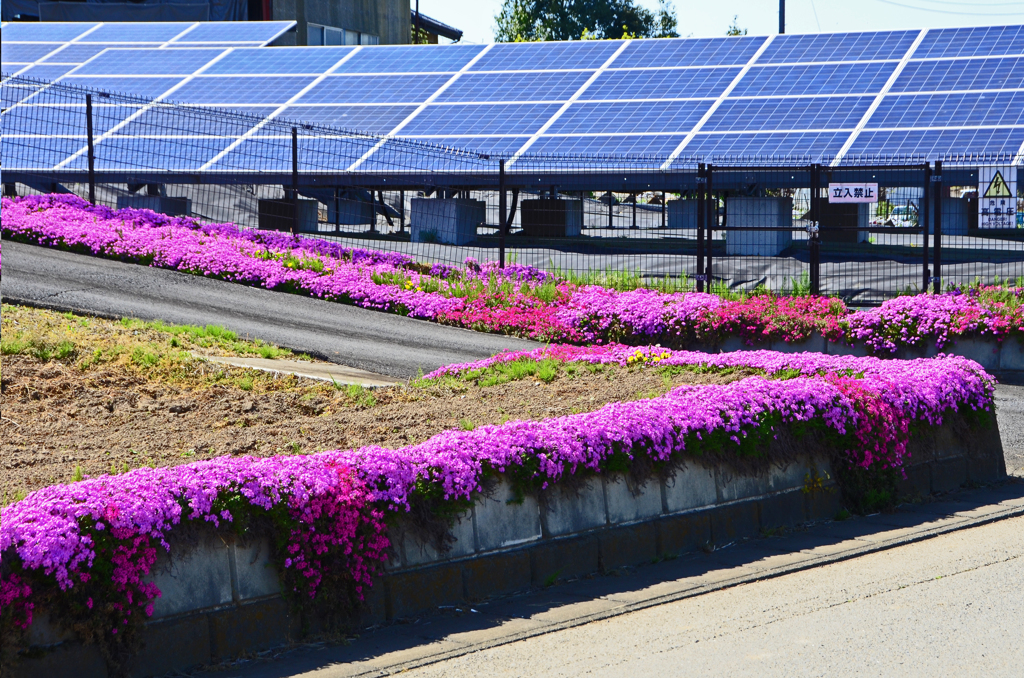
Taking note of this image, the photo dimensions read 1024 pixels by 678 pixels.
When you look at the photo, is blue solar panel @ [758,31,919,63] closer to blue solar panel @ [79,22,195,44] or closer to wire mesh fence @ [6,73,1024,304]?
wire mesh fence @ [6,73,1024,304]

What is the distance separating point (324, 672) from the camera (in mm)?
5184

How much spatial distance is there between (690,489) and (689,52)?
2199 centimetres

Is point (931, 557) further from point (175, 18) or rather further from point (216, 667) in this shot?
point (175, 18)

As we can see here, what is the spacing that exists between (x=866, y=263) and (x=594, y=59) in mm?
11117

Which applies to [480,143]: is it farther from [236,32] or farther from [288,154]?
[236,32]

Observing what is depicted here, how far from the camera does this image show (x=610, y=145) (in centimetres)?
2220

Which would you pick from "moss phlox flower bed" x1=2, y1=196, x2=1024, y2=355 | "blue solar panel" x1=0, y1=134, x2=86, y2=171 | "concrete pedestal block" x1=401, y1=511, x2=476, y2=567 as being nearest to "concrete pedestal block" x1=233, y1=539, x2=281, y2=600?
"concrete pedestal block" x1=401, y1=511, x2=476, y2=567

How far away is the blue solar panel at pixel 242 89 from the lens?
87.8ft

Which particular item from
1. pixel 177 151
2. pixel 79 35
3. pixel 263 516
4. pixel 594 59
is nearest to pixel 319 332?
pixel 263 516

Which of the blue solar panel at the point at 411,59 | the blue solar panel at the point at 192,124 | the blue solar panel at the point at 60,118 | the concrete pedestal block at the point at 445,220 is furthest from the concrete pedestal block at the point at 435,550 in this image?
the blue solar panel at the point at 411,59

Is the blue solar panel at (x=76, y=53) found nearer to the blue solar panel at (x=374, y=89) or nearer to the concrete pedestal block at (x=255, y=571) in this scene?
the blue solar panel at (x=374, y=89)

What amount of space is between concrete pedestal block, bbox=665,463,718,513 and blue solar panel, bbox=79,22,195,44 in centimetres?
2951

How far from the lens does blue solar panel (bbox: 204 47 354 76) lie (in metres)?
29.3

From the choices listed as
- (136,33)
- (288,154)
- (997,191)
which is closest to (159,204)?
(288,154)
